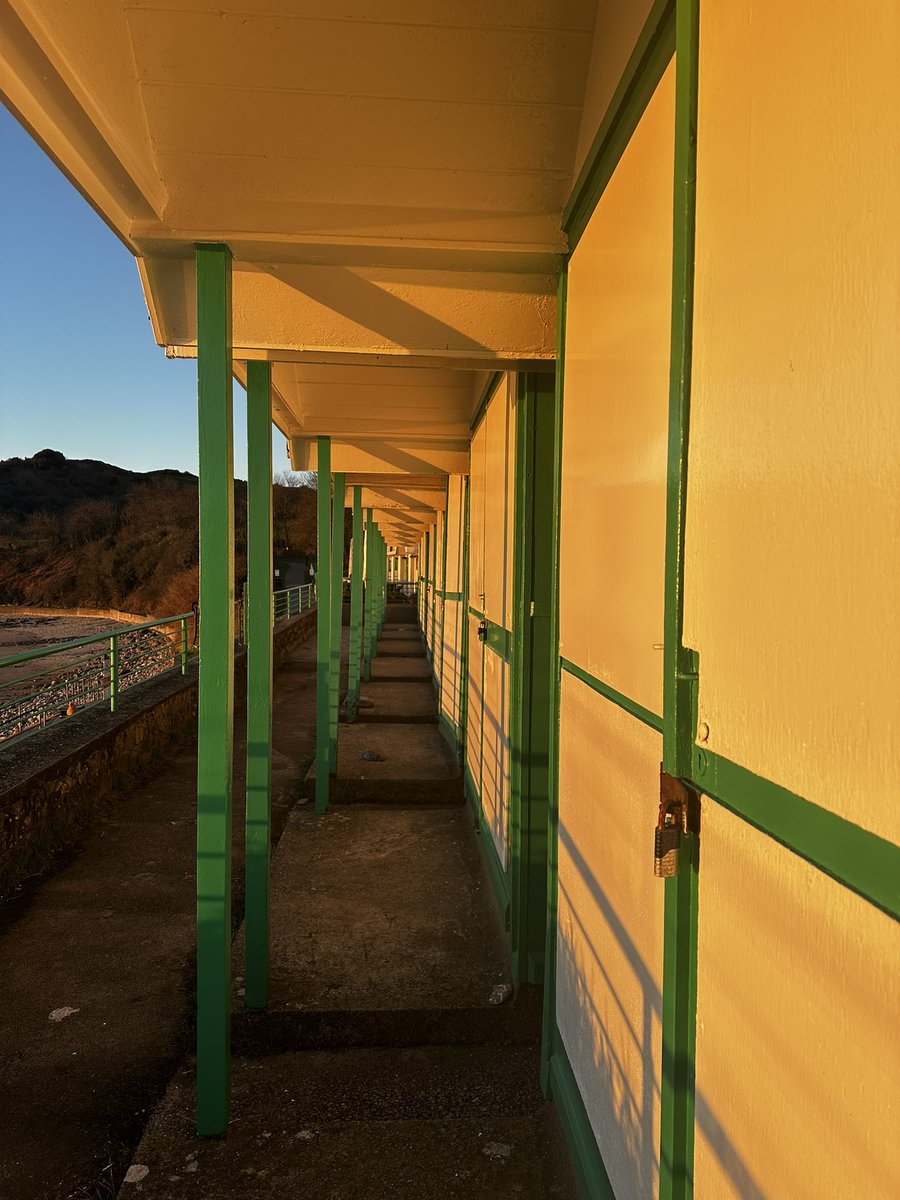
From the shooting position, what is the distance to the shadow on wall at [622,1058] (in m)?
1.46

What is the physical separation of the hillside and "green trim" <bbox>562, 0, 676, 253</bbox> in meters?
37.2

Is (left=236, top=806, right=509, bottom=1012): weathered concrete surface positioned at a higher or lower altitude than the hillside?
lower

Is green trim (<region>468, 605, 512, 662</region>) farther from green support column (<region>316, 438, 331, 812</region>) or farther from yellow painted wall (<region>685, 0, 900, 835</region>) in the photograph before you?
yellow painted wall (<region>685, 0, 900, 835</region>)

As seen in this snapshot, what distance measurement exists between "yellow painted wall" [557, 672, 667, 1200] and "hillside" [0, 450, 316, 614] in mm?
37042

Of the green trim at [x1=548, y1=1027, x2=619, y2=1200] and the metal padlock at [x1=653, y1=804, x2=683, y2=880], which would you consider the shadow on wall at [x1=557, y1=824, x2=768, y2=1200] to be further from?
the metal padlock at [x1=653, y1=804, x2=683, y2=880]

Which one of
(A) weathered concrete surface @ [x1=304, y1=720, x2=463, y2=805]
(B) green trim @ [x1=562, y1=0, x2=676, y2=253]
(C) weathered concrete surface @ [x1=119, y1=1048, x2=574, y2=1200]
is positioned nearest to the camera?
(B) green trim @ [x1=562, y1=0, x2=676, y2=253]

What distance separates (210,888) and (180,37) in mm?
2768

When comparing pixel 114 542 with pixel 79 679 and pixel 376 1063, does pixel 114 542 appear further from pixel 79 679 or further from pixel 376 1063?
pixel 376 1063

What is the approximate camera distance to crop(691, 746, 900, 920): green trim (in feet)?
2.85

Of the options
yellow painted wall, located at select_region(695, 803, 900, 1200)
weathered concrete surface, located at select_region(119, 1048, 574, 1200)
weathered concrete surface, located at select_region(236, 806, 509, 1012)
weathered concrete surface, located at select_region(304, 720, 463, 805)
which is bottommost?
weathered concrete surface, located at select_region(119, 1048, 574, 1200)

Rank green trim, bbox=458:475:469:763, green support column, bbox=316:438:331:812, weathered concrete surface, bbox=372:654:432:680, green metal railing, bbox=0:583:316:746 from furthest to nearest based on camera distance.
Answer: weathered concrete surface, bbox=372:654:432:680 < green trim, bbox=458:475:469:763 < green support column, bbox=316:438:331:812 < green metal railing, bbox=0:583:316:746

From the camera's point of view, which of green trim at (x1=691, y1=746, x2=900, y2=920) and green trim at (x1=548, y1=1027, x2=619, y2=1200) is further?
green trim at (x1=548, y1=1027, x2=619, y2=1200)

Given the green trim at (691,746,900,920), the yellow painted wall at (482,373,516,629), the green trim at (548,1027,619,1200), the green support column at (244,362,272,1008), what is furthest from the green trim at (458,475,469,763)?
the green trim at (691,746,900,920)

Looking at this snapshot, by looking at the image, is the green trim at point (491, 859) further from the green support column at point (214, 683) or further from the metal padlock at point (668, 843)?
the metal padlock at point (668, 843)
